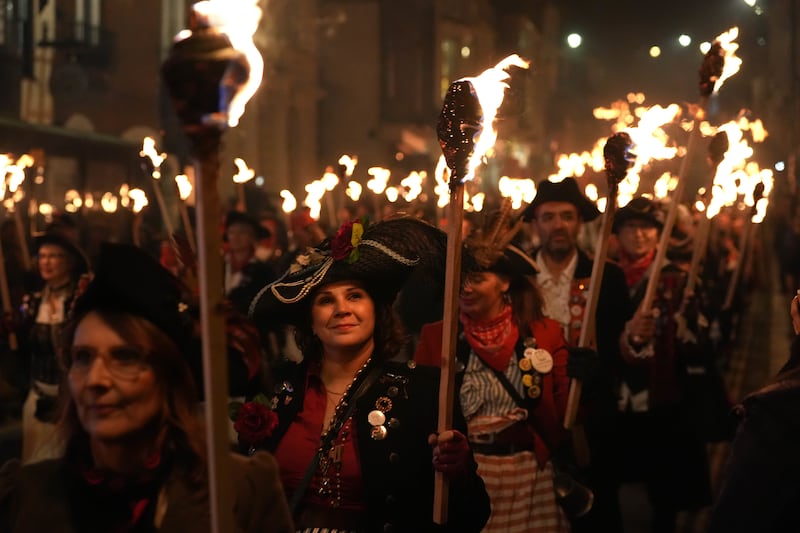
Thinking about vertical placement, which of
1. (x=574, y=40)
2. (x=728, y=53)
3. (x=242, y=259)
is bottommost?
(x=242, y=259)

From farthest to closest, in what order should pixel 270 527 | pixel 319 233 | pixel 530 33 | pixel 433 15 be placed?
pixel 530 33, pixel 433 15, pixel 319 233, pixel 270 527

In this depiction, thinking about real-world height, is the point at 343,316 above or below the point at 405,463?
above

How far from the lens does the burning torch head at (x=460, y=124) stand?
15.2ft

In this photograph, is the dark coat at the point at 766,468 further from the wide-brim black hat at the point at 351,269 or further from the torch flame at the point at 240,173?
the torch flame at the point at 240,173

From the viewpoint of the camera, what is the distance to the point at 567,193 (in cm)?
841

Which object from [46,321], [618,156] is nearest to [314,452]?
[618,156]

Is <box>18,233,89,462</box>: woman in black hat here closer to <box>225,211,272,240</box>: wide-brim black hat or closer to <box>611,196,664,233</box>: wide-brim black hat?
<box>225,211,272,240</box>: wide-brim black hat

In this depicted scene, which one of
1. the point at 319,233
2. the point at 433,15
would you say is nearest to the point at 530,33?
the point at 433,15

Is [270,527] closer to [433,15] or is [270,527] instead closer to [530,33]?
[433,15]

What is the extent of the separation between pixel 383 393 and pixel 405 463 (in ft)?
0.99

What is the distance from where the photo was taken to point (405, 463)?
Answer: 4.67 m

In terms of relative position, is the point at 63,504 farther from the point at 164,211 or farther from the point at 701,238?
the point at 701,238

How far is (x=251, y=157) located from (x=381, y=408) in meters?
28.8

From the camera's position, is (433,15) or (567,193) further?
(433,15)
